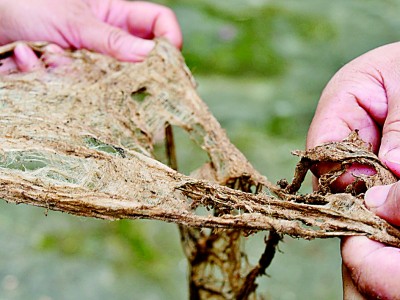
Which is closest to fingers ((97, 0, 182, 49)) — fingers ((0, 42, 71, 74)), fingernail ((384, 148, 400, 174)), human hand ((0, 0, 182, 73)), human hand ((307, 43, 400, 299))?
human hand ((0, 0, 182, 73))

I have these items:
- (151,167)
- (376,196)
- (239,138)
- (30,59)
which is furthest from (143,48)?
(239,138)

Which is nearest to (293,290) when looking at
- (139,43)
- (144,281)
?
(144,281)

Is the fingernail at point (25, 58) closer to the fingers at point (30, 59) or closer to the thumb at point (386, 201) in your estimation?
the fingers at point (30, 59)

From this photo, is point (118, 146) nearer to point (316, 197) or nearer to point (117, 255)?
point (316, 197)

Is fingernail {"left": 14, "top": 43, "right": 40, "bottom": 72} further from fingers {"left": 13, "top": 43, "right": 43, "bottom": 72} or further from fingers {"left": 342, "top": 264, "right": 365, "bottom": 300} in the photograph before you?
fingers {"left": 342, "top": 264, "right": 365, "bottom": 300}

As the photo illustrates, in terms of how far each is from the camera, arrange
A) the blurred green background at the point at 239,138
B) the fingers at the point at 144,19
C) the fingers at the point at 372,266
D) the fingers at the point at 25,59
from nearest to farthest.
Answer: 1. the fingers at the point at 372,266
2. the fingers at the point at 25,59
3. the fingers at the point at 144,19
4. the blurred green background at the point at 239,138

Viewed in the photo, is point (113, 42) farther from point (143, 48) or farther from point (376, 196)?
point (376, 196)

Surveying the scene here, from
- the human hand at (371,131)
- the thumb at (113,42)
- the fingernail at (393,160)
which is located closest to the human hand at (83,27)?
the thumb at (113,42)
